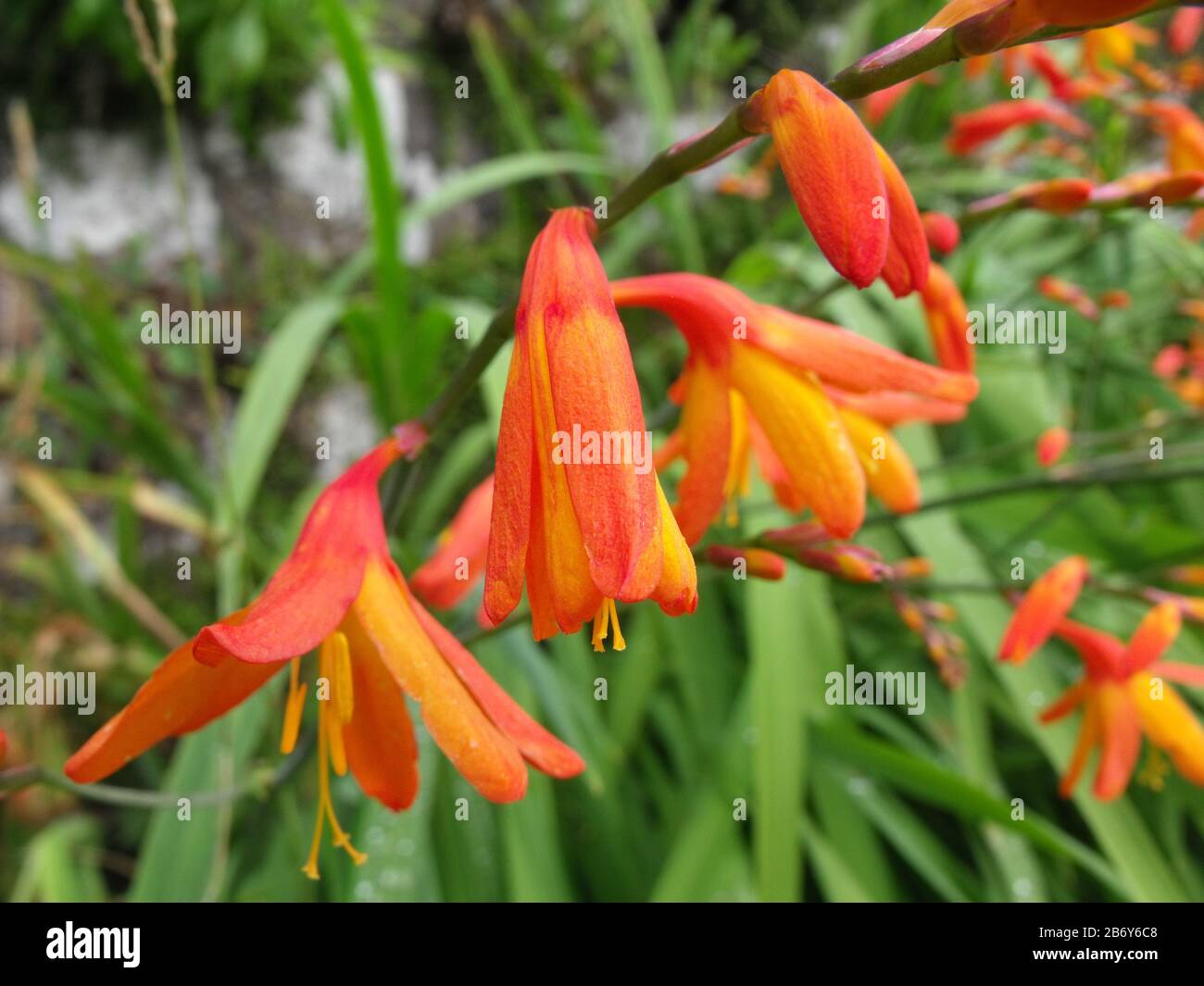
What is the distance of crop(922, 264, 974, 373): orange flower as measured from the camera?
0.76 m

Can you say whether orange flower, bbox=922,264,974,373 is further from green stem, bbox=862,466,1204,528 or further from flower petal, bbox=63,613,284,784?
flower petal, bbox=63,613,284,784

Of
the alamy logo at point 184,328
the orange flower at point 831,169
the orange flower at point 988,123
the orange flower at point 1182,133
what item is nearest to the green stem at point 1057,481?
the orange flower at point 831,169

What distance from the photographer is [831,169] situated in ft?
1.49

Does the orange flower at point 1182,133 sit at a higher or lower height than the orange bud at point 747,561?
higher

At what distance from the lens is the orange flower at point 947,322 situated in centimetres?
76

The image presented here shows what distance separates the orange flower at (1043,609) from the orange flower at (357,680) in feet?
1.86

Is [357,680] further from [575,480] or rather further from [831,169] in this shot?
[831,169]

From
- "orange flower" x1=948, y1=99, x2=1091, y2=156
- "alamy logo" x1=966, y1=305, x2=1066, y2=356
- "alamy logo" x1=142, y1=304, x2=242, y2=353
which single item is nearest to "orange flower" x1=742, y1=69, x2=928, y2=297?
"alamy logo" x1=966, y1=305, x2=1066, y2=356
